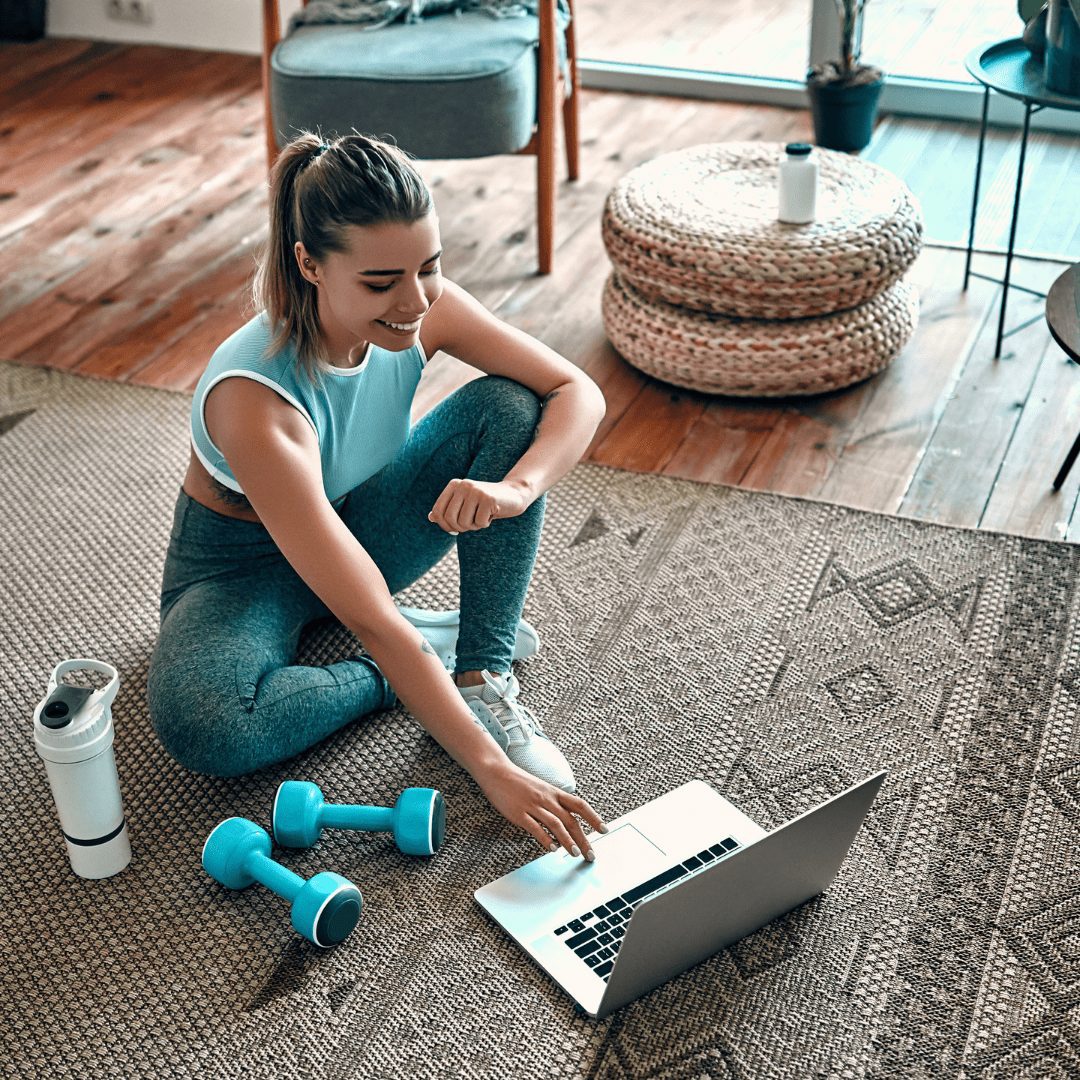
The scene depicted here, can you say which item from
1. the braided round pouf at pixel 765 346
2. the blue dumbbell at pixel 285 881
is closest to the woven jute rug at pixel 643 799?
the blue dumbbell at pixel 285 881

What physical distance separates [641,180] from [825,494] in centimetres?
71

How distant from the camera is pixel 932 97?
3424 millimetres

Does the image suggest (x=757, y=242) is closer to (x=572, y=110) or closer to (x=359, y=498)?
(x=359, y=498)

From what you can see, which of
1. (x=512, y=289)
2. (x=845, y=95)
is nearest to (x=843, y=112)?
(x=845, y=95)

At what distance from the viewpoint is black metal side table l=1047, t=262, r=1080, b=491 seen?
6.40ft

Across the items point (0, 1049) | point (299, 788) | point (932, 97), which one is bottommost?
point (0, 1049)

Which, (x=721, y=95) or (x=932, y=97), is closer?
(x=932, y=97)

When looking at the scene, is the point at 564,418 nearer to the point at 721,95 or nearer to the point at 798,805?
the point at 798,805

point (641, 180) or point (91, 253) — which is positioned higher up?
point (641, 180)

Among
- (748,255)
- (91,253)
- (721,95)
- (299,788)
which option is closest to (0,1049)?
(299,788)

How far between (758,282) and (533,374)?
69 cm

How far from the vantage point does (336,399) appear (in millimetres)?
1597

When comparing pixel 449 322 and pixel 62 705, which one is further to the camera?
pixel 449 322

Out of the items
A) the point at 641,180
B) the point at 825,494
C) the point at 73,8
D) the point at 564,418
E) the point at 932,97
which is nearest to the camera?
the point at 564,418
